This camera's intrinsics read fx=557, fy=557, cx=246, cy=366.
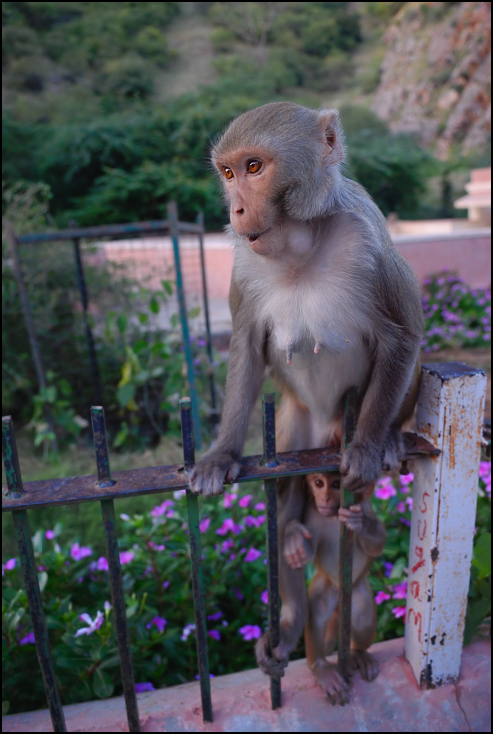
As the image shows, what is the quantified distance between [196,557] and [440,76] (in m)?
34.1

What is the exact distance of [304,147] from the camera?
1481 mm

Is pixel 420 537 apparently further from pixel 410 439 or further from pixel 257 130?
pixel 257 130

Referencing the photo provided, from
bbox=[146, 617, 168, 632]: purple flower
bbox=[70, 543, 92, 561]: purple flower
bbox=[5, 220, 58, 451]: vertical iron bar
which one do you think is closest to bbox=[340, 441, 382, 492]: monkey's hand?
bbox=[146, 617, 168, 632]: purple flower

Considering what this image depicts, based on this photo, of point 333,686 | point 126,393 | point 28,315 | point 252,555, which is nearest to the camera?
point 333,686

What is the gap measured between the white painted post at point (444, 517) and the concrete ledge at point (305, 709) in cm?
6

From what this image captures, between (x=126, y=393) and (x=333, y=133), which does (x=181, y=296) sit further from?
(x=333, y=133)

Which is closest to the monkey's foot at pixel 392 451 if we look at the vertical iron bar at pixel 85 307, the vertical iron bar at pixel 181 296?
the vertical iron bar at pixel 181 296

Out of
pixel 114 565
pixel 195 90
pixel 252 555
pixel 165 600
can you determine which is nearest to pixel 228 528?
pixel 252 555

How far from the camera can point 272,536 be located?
4.86 ft

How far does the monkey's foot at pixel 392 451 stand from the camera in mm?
1653

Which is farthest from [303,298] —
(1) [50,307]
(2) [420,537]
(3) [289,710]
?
(1) [50,307]

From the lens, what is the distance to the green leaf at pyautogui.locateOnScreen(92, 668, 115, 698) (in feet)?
5.57

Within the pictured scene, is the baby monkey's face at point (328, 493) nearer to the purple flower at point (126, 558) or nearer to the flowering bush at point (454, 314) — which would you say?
the purple flower at point (126, 558)

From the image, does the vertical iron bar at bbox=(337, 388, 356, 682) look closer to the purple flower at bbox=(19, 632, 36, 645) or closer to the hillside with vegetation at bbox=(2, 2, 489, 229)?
the purple flower at bbox=(19, 632, 36, 645)
